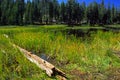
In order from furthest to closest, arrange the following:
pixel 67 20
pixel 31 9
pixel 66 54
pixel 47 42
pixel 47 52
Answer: pixel 67 20 < pixel 31 9 < pixel 47 42 < pixel 47 52 < pixel 66 54

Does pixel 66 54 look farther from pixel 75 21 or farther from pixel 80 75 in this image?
pixel 75 21

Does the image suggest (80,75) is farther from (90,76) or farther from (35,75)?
(35,75)

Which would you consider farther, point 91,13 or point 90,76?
point 91,13

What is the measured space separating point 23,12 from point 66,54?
89.6 m

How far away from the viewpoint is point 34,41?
17.5 metres

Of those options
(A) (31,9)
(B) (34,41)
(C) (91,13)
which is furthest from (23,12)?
(B) (34,41)

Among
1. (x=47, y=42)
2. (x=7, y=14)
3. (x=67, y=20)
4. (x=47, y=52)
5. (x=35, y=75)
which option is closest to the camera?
(x=35, y=75)

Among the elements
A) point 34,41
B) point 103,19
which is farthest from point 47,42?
point 103,19

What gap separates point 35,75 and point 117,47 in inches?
302

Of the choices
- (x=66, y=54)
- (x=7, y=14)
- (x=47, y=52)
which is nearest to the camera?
(x=66, y=54)

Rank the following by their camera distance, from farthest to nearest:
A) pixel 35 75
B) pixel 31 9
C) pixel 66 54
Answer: pixel 31 9
pixel 66 54
pixel 35 75

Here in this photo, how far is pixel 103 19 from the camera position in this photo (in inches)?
4616

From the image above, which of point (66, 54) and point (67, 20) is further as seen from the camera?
point (67, 20)

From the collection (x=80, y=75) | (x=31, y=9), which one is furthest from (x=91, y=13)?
(x=80, y=75)
